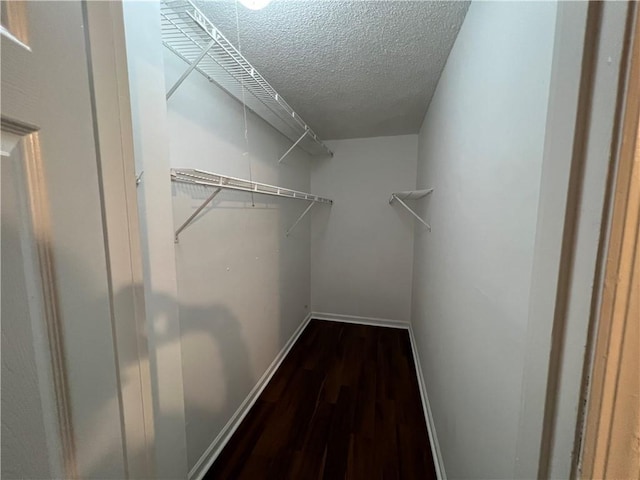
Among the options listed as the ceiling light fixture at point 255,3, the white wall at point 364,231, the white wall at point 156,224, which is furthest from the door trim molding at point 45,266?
the white wall at point 364,231

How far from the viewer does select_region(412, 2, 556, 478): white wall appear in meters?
0.63

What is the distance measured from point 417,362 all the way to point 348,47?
263 cm

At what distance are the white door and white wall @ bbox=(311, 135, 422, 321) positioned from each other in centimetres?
286

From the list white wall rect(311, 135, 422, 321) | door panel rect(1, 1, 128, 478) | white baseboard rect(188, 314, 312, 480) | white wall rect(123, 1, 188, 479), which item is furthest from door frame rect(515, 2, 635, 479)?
white wall rect(311, 135, 422, 321)

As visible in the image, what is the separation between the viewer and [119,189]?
1.58ft

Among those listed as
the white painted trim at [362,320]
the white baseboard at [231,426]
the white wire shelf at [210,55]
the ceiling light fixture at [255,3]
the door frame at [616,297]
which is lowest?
the white baseboard at [231,426]

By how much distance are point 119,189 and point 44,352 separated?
294 millimetres

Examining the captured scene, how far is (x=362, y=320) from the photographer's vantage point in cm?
334

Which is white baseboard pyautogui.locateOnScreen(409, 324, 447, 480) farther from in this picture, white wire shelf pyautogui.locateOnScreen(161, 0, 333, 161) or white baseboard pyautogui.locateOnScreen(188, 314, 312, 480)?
white wire shelf pyautogui.locateOnScreen(161, 0, 333, 161)

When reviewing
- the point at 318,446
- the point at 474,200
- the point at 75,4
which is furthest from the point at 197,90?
the point at 318,446

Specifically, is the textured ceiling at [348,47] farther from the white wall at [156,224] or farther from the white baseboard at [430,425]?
the white baseboard at [430,425]

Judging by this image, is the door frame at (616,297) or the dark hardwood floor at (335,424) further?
the dark hardwood floor at (335,424)

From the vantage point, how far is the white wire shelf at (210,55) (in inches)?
36.1

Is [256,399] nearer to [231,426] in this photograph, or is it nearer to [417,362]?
[231,426]
